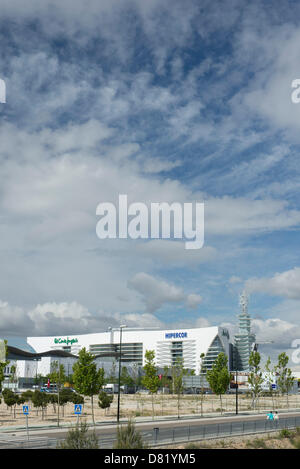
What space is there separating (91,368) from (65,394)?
23.9m

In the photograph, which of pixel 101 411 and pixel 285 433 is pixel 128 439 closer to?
pixel 285 433

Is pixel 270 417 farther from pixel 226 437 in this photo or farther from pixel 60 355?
pixel 60 355

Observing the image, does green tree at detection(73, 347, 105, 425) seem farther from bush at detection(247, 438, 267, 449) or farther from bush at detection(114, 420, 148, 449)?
bush at detection(114, 420, 148, 449)

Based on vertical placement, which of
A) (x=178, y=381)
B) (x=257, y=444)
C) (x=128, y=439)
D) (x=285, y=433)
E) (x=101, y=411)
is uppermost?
(x=128, y=439)

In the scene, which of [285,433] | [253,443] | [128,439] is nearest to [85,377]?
[253,443]

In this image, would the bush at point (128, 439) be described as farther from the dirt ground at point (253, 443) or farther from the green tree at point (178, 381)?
the green tree at point (178, 381)

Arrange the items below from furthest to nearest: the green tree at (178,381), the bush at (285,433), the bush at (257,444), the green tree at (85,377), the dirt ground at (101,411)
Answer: the green tree at (178,381)
the dirt ground at (101,411)
the green tree at (85,377)
the bush at (285,433)
the bush at (257,444)

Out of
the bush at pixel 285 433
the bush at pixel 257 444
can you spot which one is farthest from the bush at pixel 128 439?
the bush at pixel 285 433

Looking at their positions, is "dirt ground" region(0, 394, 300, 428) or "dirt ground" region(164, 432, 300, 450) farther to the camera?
"dirt ground" region(0, 394, 300, 428)

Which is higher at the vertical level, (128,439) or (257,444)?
(128,439)

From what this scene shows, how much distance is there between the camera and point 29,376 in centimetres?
14562

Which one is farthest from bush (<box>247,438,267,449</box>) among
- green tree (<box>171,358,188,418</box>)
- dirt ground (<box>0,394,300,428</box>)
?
green tree (<box>171,358,188,418</box>)

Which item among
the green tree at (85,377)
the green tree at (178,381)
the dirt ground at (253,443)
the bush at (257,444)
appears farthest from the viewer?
the green tree at (178,381)
